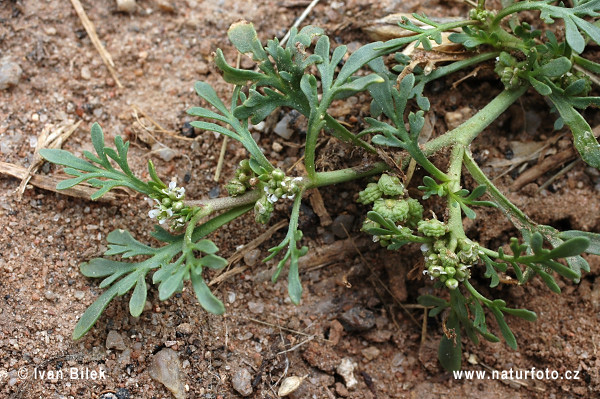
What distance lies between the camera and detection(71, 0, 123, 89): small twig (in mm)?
2945

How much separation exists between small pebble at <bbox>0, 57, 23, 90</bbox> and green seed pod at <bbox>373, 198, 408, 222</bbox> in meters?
1.90

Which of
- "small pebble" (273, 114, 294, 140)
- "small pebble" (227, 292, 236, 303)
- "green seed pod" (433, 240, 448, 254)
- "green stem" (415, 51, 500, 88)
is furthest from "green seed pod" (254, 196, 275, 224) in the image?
"green stem" (415, 51, 500, 88)

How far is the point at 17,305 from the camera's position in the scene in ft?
7.90

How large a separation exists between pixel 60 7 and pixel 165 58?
2.06 ft

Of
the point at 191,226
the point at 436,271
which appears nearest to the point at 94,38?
the point at 191,226

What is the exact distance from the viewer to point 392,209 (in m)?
2.32

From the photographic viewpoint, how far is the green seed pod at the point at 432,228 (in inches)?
89.3

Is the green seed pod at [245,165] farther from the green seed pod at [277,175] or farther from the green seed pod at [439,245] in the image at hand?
the green seed pod at [439,245]

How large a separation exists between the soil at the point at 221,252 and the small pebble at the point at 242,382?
0.03 m

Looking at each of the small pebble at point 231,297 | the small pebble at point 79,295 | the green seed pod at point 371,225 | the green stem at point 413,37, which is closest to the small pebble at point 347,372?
the small pebble at point 231,297

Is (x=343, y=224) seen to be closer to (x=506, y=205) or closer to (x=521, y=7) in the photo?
(x=506, y=205)

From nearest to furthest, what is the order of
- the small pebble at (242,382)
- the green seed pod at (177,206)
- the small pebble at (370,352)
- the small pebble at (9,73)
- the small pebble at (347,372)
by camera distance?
1. the green seed pod at (177,206)
2. the small pebble at (242,382)
3. the small pebble at (347,372)
4. the small pebble at (370,352)
5. the small pebble at (9,73)

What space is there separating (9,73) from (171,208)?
3.92 ft

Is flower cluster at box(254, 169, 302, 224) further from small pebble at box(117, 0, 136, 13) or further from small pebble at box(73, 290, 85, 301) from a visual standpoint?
small pebble at box(117, 0, 136, 13)
